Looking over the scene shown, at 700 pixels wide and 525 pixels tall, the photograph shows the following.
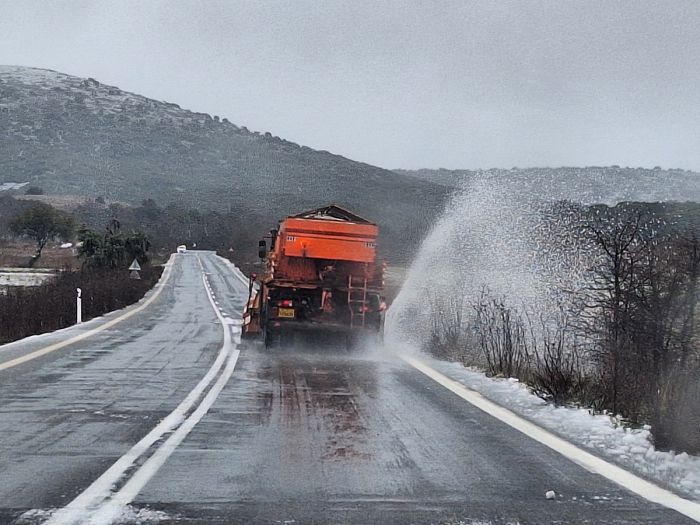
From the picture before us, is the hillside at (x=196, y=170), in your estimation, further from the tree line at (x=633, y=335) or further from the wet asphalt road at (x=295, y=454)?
the wet asphalt road at (x=295, y=454)

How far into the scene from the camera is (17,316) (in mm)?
25469

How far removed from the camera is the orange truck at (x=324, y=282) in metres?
17.3

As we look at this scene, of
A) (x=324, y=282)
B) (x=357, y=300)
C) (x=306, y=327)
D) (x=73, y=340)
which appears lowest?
(x=73, y=340)

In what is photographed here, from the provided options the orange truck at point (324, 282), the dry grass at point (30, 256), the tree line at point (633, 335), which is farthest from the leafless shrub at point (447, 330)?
the dry grass at point (30, 256)

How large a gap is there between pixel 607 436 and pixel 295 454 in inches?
116

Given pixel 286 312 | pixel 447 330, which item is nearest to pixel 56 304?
pixel 286 312

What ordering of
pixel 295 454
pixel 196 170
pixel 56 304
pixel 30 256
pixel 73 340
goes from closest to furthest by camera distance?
pixel 295 454, pixel 73 340, pixel 56 304, pixel 30 256, pixel 196 170

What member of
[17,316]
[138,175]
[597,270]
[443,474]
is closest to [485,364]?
[597,270]

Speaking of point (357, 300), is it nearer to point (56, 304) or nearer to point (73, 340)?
point (73, 340)

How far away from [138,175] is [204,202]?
97.5 ft

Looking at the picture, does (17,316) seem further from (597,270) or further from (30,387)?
(597,270)

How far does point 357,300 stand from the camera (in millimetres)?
17359

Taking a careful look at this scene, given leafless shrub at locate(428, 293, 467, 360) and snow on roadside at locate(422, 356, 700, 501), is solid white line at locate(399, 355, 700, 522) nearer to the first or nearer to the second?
snow on roadside at locate(422, 356, 700, 501)

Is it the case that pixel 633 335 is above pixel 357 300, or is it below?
below
